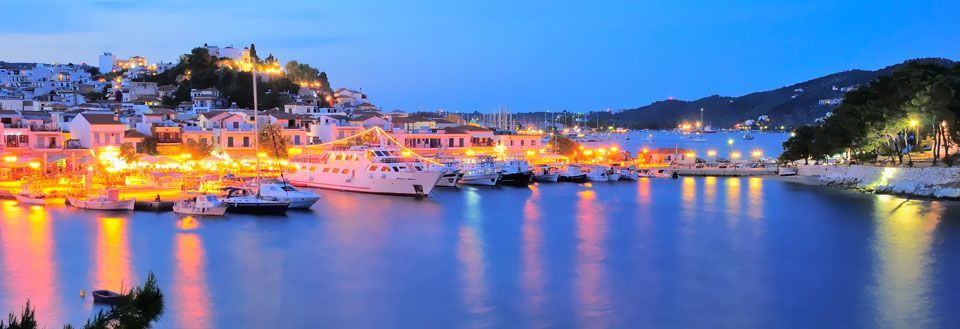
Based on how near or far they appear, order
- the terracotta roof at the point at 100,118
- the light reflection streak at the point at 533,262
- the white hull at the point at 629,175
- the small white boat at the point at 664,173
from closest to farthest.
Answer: the light reflection streak at the point at 533,262 → the terracotta roof at the point at 100,118 → the white hull at the point at 629,175 → the small white boat at the point at 664,173

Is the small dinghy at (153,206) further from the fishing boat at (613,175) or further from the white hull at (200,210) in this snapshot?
the fishing boat at (613,175)

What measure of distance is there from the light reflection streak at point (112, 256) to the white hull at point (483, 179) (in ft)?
53.2

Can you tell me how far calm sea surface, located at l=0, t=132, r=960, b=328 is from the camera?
11.5 m

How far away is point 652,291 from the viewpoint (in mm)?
13000

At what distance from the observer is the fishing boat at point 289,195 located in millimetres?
21547

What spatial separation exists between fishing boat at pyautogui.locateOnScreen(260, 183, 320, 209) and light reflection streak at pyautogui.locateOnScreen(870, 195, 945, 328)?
48.5ft

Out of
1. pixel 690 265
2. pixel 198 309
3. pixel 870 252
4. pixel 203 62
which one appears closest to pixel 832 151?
pixel 870 252

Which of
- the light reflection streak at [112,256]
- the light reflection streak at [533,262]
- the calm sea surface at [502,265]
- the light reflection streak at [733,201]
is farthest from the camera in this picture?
the light reflection streak at [733,201]

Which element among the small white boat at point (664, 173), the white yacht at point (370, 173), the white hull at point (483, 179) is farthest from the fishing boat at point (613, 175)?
the white yacht at point (370, 173)

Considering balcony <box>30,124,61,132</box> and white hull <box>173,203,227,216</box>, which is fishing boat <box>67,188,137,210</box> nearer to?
white hull <box>173,203,227,216</box>

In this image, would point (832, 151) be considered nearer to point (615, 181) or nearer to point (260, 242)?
point (615, 181)

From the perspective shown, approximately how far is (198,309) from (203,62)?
4751 centimetres

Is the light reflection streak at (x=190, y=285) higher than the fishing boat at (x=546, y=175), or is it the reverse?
the fishing boat at (x=546, y=175)

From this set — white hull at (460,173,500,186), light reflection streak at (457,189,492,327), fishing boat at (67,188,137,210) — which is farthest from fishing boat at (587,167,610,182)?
fishing boat at (67,188,137,210)
